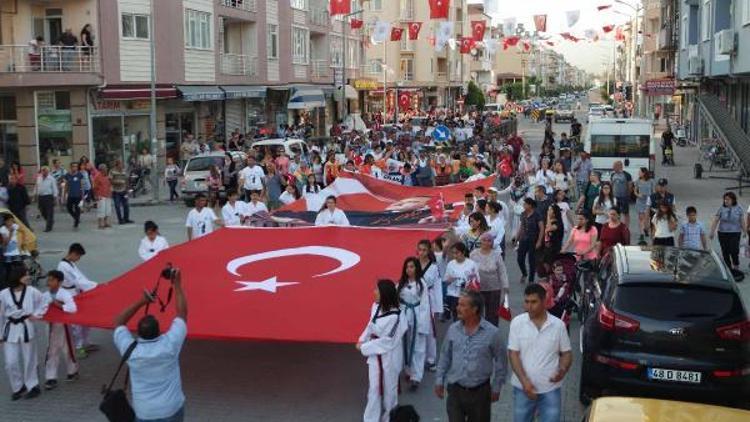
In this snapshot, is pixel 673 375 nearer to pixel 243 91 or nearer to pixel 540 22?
pixel 243 91

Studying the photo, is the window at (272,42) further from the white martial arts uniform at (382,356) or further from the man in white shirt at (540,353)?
the man in white shirt at (540,353)

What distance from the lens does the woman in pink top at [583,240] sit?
43.5 ft

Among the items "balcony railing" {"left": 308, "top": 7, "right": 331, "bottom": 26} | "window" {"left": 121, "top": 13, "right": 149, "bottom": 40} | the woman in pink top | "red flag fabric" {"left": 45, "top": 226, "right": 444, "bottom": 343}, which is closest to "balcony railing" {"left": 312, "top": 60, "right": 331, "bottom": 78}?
"balcony railing" {"left": 308, "top": 7, "right": 331, "bottom": 26}

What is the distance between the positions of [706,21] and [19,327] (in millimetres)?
36440

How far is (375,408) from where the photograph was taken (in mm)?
8680

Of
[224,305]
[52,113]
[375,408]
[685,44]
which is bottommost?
[375,408]

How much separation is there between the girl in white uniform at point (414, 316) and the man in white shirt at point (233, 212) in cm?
660

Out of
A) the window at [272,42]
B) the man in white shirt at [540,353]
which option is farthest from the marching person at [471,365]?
the window at [272,42]

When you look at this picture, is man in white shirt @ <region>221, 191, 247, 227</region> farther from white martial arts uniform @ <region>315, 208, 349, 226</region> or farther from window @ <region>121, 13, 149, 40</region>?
window @ <region>121, 13, 149, 40</region>

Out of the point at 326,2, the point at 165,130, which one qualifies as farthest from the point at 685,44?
the point at 165,130

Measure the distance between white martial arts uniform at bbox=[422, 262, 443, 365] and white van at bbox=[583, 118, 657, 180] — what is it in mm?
18212

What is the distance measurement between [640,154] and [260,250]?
19296 millimetres

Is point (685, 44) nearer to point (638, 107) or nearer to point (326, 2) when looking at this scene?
point (326, 2)

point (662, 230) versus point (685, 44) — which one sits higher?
point (685, 44)
